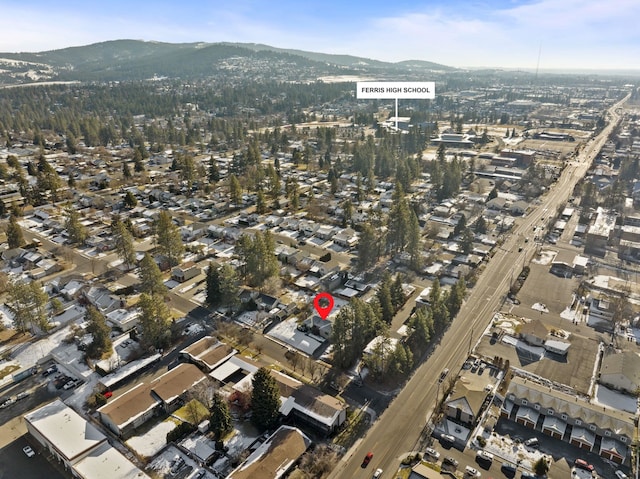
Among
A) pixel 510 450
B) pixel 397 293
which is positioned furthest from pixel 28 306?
pixel 510 450

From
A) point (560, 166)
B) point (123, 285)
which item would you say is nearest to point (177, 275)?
point (123, 285)

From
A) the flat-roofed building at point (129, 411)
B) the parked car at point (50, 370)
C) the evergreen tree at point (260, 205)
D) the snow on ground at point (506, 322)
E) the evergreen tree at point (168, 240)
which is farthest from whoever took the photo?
the evergreen tree at point (260, 205)

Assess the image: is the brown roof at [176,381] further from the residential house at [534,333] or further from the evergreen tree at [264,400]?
the residential house at [534,333]

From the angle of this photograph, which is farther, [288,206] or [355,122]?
[355,122]

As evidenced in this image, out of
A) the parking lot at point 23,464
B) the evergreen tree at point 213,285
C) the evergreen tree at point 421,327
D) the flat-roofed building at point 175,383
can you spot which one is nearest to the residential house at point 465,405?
the evergreen tree at point 421,327

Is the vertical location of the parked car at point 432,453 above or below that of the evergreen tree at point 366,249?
below

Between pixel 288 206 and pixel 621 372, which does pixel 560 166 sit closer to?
pixel 288 206

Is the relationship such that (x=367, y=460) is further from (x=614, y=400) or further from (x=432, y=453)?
(x=614, y=400)
